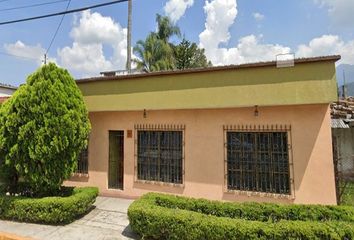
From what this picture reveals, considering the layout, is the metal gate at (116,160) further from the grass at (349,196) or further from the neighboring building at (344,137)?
the neighboring building at (344,137)

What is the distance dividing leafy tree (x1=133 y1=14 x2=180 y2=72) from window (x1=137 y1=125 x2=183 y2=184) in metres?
18.8

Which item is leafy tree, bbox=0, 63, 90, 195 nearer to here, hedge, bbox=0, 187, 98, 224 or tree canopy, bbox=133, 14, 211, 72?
hedge, bbox=0, 187, 98, 224

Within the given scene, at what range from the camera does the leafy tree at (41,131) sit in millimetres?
6996

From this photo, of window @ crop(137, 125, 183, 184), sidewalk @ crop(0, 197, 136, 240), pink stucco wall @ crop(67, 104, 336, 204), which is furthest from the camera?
window @ crop(137, 125, 183, 184)

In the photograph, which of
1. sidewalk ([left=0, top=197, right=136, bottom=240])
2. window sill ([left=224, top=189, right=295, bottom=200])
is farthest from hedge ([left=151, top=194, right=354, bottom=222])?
sidewalk ([left=0, top=197, right=136, bottom=240])

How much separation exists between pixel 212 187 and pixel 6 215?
19.6 feet

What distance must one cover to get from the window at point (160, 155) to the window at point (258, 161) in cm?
167

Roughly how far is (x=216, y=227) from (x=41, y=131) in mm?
5268

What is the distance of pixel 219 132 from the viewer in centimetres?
777

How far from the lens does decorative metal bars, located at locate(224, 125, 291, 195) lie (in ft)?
23.1

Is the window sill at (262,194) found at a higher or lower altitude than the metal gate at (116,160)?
lower

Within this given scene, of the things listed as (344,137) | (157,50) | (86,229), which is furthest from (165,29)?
(86,229)

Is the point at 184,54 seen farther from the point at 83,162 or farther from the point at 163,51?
the point at 83,162

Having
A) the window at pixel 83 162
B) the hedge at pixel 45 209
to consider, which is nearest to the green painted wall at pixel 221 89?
the window at pixel 83 162
